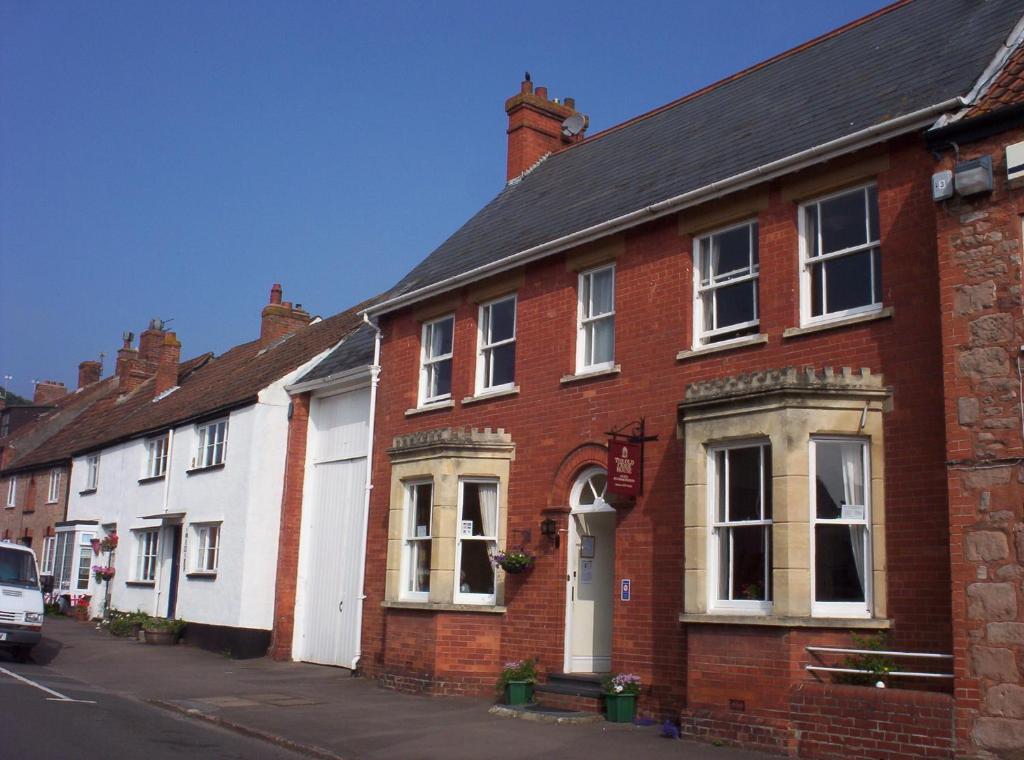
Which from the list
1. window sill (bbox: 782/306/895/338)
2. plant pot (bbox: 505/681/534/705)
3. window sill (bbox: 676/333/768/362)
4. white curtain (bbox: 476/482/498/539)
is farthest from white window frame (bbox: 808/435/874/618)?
white curtain (bbox: 476/482/498/539)

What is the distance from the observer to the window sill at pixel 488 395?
16.9 meters

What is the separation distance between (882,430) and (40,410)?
45283 mm

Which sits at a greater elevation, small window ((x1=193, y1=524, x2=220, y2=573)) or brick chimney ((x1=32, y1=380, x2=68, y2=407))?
brick chimney ((x1=32, y1=380, x2=68, y2=407))

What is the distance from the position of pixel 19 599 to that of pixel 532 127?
13.9m

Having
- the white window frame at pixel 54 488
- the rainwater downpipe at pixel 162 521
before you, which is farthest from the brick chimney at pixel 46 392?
the rainwater downpipe at pixel 162 521

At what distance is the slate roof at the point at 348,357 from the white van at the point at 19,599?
6.69m

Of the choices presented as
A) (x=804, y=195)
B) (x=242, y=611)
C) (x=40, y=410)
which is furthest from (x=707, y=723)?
(x=40, y=410)

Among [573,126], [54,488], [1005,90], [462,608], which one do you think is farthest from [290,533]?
[54,488]

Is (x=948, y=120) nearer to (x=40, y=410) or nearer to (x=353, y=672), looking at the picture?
(x=353, y=672)

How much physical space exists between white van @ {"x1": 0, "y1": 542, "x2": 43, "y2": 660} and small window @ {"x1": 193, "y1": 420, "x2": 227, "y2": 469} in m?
6.32

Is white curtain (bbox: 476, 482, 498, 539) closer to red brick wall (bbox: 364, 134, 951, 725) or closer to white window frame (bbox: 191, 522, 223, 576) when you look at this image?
red brick wall (bbox: 364, 134, 951, 725)

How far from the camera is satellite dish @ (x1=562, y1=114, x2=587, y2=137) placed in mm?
23594

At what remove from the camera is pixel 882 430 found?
1162 centimetres

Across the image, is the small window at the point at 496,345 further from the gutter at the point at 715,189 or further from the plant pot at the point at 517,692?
the plant pot at the point at 517,692
